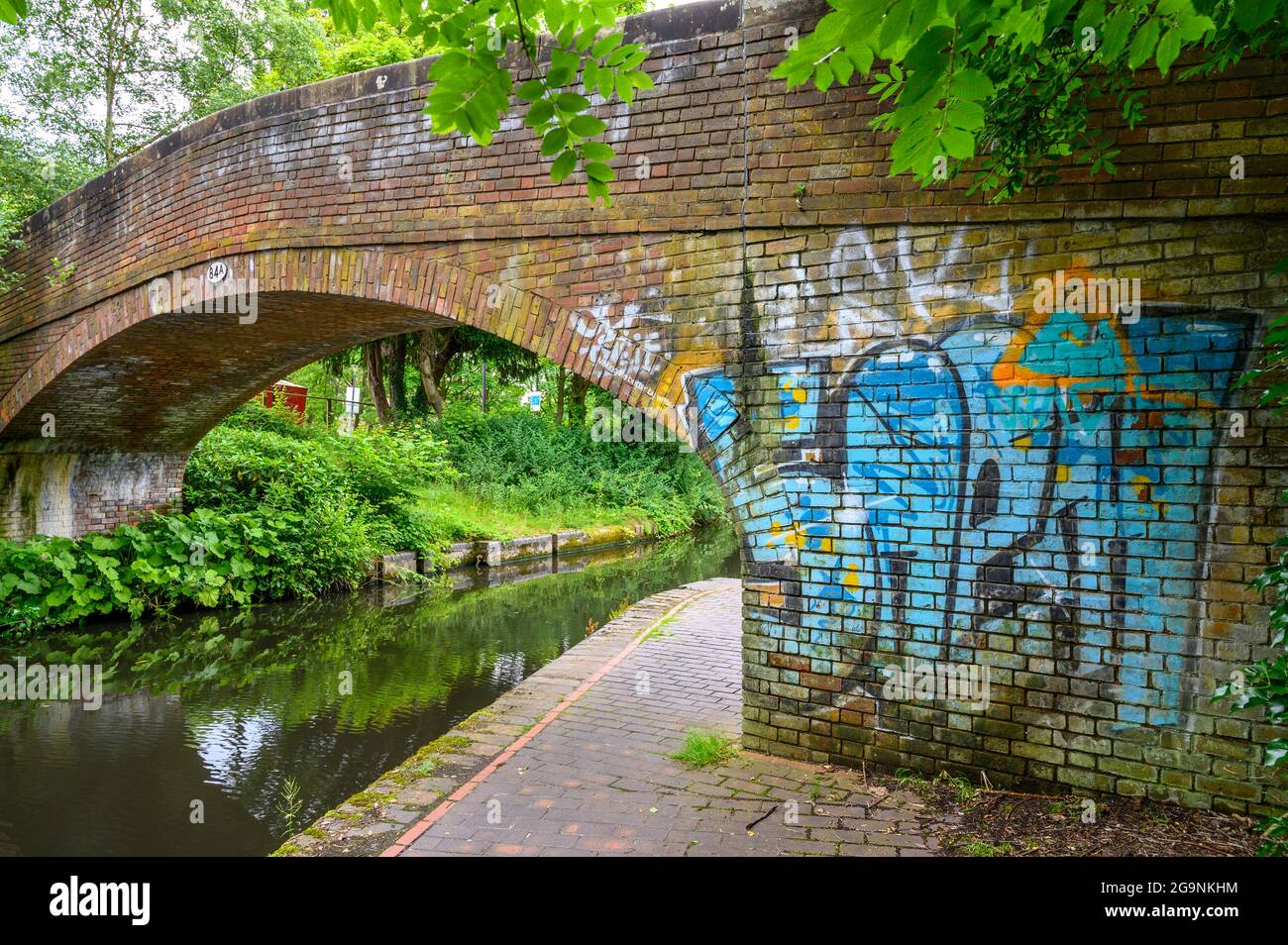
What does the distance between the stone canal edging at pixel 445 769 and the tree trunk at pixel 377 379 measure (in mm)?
13797

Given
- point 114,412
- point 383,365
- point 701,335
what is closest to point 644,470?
point 383,365

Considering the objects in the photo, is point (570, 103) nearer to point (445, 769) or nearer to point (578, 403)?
point (445, 769)

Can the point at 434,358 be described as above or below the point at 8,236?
above

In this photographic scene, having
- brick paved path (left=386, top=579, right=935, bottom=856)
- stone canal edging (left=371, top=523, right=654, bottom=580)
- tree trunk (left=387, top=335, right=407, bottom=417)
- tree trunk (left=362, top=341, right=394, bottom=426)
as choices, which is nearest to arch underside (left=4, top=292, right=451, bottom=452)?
stone canal edging (left=371, top=523, right=654, bottom=580)

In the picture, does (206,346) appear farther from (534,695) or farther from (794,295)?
(794,295)

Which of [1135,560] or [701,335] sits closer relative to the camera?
[1135,560]

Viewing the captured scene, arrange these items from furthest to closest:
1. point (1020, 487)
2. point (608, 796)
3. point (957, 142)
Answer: point (608, 796)
point (1020, 487)
point (957, 142)

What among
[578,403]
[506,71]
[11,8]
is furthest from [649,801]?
[578,403]

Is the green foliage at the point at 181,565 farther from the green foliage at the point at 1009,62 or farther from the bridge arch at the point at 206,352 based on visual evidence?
the green foliage at the point at 1009,62

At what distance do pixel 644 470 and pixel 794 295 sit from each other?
16.8 meters

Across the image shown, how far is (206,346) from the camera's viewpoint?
8.47 metres

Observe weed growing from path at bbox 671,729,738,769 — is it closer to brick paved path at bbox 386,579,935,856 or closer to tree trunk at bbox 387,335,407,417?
brick paved path at bbox 386,579,935,856

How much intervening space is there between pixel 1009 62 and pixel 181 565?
10.3 m

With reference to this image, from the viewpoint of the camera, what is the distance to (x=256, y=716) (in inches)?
273
